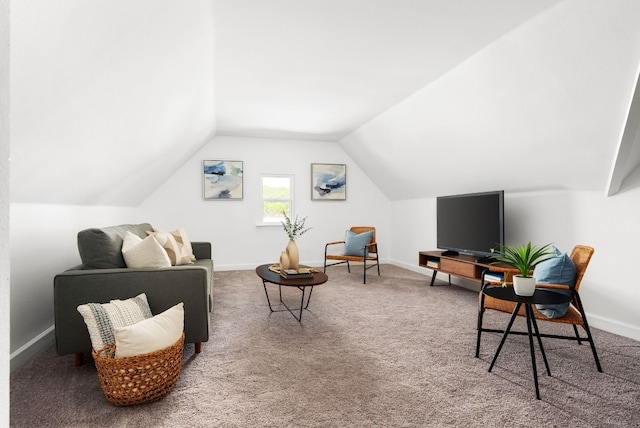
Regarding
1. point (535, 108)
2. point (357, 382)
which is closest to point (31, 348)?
point (357, 382)

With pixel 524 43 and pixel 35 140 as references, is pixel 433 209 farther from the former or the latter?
pixel 35 140

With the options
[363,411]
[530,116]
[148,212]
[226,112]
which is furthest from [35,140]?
[148,212]

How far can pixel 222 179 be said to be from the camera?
632 cm

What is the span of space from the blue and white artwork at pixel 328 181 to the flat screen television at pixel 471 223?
84.8 inches

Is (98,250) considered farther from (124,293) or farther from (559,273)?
(559,273)

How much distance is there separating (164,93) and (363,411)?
2.66 metres

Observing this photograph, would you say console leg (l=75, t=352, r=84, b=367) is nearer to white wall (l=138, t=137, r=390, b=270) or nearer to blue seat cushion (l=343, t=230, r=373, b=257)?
white wall (l=138, t=137, r=390, b=270)

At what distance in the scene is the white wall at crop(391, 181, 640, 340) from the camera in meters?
3.13

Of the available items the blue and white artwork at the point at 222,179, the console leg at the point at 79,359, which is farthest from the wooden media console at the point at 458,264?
the console leg at the point at 79,359

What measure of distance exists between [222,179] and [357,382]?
15.6ft

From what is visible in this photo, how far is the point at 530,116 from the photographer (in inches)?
126

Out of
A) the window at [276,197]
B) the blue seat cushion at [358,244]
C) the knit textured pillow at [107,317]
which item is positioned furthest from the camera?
the window at [276,197]

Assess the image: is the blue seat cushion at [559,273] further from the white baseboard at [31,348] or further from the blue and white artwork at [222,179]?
the blue and white artwork at [222,179]

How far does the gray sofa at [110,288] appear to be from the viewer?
7.68 feet
